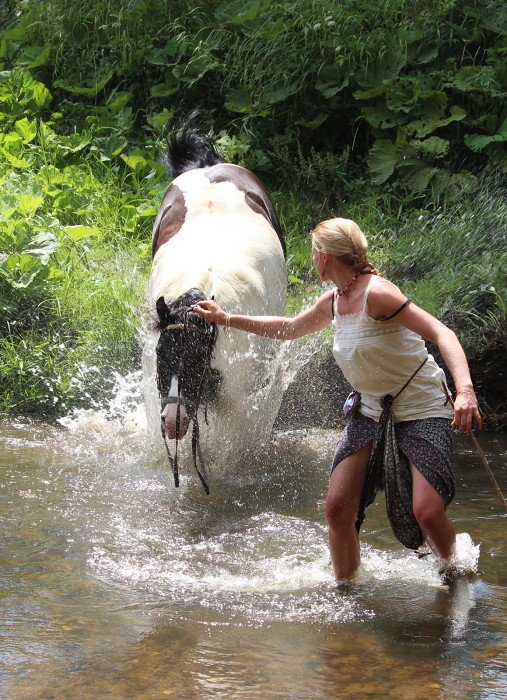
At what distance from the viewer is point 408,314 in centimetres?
328

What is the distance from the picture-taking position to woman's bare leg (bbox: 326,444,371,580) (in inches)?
134

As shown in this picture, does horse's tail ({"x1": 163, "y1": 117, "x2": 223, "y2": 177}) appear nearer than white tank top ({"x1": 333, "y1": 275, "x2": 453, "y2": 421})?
No

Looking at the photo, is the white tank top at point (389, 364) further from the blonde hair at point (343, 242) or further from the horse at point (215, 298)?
the horse at point (215, 298)

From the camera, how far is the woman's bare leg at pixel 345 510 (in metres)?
3.42

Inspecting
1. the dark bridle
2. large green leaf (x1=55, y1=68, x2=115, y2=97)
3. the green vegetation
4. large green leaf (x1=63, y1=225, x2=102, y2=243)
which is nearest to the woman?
the dark bridle

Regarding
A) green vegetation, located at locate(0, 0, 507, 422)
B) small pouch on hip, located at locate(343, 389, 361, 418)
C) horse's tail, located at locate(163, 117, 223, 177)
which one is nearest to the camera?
small pouch on hip, located at locate(343, 389, 361, 418)

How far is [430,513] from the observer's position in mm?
3273

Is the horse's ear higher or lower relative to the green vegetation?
lower

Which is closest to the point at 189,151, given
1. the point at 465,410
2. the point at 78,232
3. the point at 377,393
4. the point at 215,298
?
the point at 78,232

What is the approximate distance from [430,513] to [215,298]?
173 centimetres

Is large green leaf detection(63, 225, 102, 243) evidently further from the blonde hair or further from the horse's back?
the blonde hair

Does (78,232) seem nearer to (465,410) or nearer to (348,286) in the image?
(348,286)

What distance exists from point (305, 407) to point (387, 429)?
8.18 feet

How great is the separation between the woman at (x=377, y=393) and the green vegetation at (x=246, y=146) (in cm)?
248
